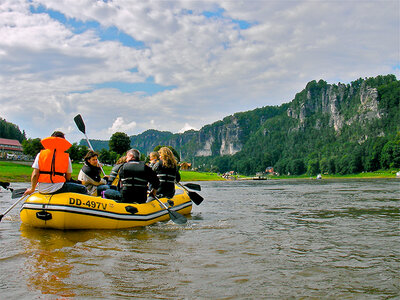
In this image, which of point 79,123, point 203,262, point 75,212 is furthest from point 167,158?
point 79,123

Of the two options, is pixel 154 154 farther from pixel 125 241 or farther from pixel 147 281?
pixel 147 281

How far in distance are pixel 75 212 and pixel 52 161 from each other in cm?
147

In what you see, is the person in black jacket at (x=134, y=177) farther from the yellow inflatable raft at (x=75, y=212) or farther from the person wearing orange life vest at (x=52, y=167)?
the person wearing orange life vest at (x=52, y=167)

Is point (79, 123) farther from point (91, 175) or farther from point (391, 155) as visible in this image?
point (391, 155)

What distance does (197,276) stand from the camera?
543 cm

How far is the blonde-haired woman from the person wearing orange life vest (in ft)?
12.1

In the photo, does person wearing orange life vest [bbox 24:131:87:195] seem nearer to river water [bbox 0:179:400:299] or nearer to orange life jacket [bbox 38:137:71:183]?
orange life jacket [bbox 38:137:71:183]

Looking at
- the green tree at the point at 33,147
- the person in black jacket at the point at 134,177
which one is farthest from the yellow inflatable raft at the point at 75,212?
the green tree at the point at 33,147

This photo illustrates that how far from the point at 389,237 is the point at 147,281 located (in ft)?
20.9

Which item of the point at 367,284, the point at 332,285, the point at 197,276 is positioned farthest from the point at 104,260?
the point at 367,284

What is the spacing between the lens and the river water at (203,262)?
4727 mm

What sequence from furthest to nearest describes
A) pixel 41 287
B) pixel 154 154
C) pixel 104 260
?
pixel 154 154 < pixel 104 260 < pixel 41 287

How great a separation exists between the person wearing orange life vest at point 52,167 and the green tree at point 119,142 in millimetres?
84665

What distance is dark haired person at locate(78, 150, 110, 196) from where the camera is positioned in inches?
473
